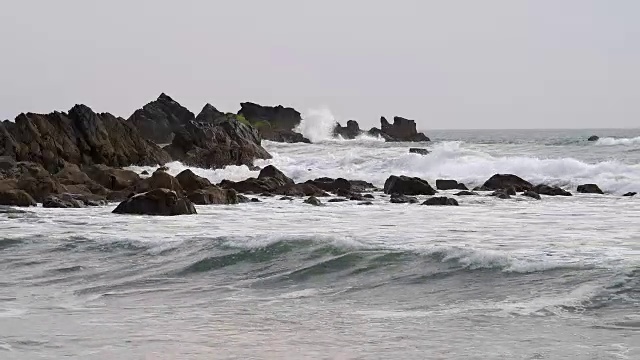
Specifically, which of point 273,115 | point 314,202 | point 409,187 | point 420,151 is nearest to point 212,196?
point 314,202

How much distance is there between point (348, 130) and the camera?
91.4m

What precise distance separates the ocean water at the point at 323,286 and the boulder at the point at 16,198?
232cm

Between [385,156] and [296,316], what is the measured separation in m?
34.1

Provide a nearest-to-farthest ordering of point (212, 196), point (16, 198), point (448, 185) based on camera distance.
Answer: point (16, 198) < point (212, 196) < point (448, 185)

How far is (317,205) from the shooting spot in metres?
21.5

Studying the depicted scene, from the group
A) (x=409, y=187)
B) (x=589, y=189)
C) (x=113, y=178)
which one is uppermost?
(x=113, y=178)

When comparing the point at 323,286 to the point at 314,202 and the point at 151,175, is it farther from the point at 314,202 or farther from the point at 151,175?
the point at 151,175

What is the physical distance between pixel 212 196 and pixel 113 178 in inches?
221

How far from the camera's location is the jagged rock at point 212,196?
2181cm

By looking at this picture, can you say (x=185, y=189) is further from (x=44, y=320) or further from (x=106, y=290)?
(x=44, y=320)

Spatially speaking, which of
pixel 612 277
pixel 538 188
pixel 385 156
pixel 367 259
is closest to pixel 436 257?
pixel 367 259

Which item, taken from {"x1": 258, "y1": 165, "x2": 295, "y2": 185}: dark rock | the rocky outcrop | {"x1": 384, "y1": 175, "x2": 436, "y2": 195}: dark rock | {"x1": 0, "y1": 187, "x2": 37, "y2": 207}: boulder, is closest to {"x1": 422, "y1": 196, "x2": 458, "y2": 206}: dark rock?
{"x1": 384, "y1": 175, "x2": 436, "y2": 195}: dark rock

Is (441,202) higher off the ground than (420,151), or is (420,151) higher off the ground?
(420,151)

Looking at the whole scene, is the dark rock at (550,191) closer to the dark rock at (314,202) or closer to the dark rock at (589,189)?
the dark rock at (589,189)
